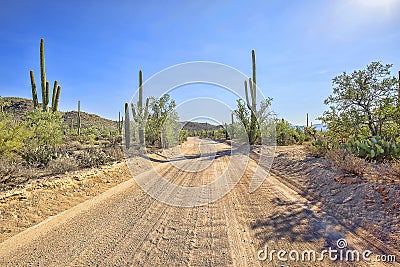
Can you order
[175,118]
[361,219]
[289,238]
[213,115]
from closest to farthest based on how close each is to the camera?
[289,238] → [361,219] → [213,115] → [175,118]

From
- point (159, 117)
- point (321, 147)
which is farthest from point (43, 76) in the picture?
point (321, 147)

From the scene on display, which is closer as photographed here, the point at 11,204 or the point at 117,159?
the point at 11,204

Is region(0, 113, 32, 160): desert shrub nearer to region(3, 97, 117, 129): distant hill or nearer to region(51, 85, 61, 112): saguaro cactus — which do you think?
region(51, 85, 61, 112): saguaro cactus

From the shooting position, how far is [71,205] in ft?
18.8


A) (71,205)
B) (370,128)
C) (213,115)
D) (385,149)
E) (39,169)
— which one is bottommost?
(71,205)

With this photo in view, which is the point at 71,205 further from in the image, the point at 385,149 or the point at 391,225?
the point at 385,149

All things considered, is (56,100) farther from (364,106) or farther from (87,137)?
(364,106)

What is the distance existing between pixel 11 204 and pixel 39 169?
3.03 m

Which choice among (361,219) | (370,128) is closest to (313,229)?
(361,219)
